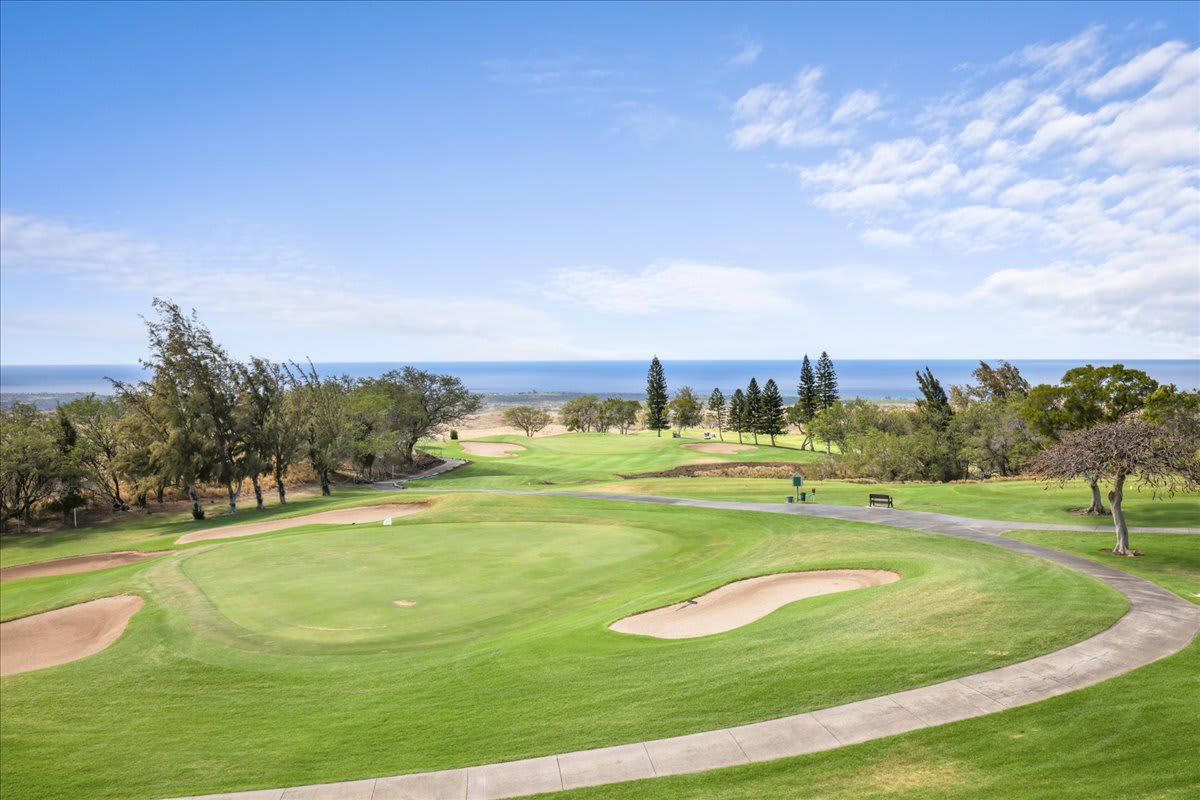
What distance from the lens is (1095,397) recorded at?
93.5 feet

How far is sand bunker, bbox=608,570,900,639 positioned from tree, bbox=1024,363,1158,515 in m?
15.4

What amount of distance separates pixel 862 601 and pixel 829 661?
4.53 metres

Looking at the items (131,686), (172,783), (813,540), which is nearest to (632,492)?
(813,540)

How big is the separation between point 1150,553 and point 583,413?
103 metres

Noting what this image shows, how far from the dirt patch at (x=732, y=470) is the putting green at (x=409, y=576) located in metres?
29.4

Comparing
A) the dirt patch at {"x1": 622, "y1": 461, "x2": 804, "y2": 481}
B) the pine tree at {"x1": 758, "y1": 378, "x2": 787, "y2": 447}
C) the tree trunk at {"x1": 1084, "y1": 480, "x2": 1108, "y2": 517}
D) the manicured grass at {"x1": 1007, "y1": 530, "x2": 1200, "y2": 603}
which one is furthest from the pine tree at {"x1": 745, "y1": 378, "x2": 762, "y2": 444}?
the manicured grass at {"x1": 1007, "y1": 530, "x2": 1200, "y2": 603}

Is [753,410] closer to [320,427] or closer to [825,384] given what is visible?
[825,384]

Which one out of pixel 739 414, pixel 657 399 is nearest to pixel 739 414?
pixel 739 414

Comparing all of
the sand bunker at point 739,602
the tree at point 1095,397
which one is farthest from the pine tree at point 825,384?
the sand bunker at point 739,602

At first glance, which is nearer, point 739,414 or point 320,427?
point 320,427

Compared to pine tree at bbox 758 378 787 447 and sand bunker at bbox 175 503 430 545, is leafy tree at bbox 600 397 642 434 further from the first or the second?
sand bunker at bbox 175 503 430 545

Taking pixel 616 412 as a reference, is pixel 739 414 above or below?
below

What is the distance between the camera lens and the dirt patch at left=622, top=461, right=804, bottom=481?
58062mm

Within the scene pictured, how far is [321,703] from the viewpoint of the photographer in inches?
507
